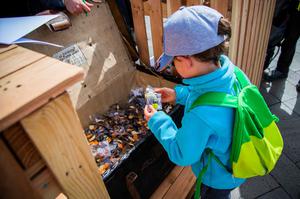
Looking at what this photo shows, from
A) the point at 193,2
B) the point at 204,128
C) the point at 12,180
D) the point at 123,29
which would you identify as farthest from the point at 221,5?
the point at 12,180

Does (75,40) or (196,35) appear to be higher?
(196,35)

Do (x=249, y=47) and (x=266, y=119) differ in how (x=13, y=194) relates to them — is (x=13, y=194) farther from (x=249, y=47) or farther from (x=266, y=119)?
(x=249, y=47)

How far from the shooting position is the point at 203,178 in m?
1.29

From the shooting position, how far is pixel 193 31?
0.93 meters

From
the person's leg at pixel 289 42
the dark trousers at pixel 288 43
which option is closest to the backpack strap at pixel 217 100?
the dark trousers at pixel 288 43

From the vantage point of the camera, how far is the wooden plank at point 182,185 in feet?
5.73

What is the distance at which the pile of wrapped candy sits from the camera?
180 centimetres

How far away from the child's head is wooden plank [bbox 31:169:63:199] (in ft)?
2.17

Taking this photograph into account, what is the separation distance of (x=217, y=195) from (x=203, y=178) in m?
0.15

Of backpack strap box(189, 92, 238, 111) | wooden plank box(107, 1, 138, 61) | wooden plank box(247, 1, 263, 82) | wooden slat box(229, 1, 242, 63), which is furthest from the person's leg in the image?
backpack strap box(189, 92, 238, 111)

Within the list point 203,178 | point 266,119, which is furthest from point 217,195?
point 266,119

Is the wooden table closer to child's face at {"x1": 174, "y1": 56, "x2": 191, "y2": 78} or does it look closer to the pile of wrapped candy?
Result: child's face at {"x1": 174, "y1": 56, "x2": 191, "y2": 78}

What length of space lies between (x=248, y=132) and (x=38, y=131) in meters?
0.84

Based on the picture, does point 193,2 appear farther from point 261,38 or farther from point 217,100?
point 217,100
